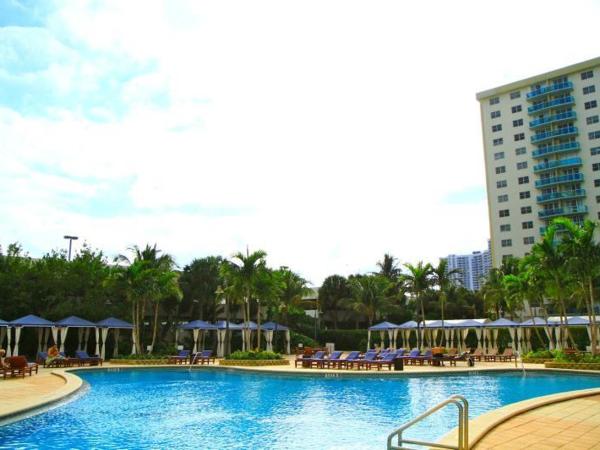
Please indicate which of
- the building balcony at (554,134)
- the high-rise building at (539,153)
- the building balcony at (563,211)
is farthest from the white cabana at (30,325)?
the building balcony at (554,134)

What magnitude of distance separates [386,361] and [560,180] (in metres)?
51.4

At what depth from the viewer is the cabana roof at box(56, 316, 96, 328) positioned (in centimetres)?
2796

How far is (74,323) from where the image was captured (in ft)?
93.1

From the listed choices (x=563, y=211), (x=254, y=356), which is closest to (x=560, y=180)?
(x=563, y=211)

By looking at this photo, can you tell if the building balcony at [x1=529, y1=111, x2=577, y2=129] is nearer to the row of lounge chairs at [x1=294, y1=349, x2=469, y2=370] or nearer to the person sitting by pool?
the row of lounge chairs at [x1=294, y1=349, x2=469, y2=370]

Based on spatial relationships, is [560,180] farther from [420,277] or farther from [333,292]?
[420,277]

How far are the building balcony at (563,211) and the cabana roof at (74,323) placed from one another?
5650 cm

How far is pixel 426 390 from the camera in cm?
1744

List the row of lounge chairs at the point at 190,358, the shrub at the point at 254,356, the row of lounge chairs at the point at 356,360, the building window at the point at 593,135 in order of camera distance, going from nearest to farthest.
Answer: the row of lounge chairs at the point at 356,360 → the shrub at the point at 254,356 → the row of lounge chairs at the point at 190,358 → the building window at the point at 593,135

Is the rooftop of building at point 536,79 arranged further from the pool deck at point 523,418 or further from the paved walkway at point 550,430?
the paved walkway at point 550,430

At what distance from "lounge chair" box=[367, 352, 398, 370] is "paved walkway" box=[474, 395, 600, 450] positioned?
42.2 ft

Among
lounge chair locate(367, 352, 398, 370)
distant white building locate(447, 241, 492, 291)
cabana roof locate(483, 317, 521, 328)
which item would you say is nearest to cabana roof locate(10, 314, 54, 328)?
lounge chair locate(367, 352, 398, 370)

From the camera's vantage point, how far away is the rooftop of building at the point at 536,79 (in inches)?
2530

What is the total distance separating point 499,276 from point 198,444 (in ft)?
130
